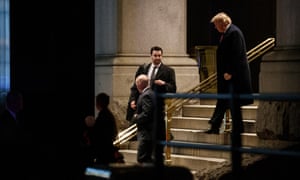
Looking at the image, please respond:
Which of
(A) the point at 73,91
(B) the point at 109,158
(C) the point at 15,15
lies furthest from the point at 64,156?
(C) the point at 15,15

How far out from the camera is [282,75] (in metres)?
12.2

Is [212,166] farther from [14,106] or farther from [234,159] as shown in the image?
[234,159]

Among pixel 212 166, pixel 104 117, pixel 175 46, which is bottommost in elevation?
pixel 212 166

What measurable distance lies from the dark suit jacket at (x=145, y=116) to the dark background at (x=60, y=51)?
5.46m

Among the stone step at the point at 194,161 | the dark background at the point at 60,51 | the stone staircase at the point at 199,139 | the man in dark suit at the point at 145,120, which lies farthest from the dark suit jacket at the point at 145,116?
the dark background at the point at 60,51

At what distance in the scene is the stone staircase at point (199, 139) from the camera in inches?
470

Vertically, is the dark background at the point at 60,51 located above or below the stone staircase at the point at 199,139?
above

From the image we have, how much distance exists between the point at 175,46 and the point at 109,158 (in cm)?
554

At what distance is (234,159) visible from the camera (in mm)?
6984

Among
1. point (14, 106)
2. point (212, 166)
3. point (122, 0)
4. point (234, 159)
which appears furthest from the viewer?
point (122, 0)

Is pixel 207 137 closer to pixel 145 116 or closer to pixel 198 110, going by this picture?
pixel 198 110

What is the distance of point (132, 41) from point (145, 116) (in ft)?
13.8

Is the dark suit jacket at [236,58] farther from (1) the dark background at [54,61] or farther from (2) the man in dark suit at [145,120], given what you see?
(1) the dark background at [54,61]

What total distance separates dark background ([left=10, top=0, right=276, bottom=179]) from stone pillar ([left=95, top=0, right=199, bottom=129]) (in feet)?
5.09
